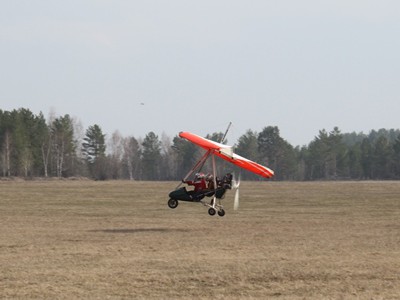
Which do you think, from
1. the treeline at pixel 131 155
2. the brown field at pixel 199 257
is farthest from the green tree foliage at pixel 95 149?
the brown field at pixel 199 257

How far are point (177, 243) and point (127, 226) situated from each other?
7845mm

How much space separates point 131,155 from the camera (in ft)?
655

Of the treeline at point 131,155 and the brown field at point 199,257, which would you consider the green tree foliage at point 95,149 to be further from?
the brown field at point 199,257

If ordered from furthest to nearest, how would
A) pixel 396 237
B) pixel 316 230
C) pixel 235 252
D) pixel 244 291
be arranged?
pixel 316 230 < pixel 396 237 < pixel 235 252 < pixel 244 291

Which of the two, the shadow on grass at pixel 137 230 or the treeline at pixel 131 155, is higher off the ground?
the treeline at pixel 131 155

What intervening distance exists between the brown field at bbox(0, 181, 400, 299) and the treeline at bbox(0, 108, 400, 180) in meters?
102

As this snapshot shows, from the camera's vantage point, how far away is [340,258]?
22.5 m

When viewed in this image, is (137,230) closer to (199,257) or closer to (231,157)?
(231,157)

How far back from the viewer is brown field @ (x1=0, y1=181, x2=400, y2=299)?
17156 mm

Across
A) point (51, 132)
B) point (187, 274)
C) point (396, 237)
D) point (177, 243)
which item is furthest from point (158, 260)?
point (51, 132)

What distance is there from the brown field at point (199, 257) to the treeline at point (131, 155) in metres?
102

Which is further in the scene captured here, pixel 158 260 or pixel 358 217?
pixel 358 217

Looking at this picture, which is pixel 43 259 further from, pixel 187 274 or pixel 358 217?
pixel 358 217

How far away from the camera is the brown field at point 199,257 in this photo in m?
17.2
